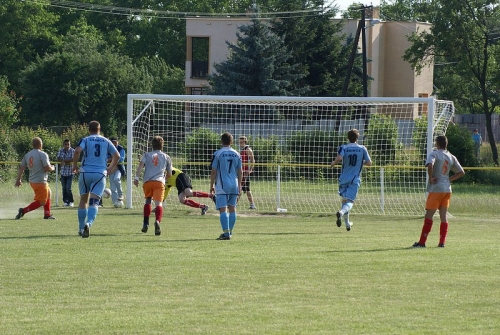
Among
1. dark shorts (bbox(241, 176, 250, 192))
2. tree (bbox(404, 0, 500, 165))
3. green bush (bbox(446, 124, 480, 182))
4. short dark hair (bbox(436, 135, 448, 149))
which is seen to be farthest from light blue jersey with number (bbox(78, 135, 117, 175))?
tree (bbox(404, 0, 500, 165))

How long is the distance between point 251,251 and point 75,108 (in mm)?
48260

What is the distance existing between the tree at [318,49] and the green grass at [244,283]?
35.9 meters

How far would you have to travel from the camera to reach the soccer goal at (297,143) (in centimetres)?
2334

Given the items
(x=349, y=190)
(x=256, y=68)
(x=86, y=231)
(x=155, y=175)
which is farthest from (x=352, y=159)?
(x=256, y=68)

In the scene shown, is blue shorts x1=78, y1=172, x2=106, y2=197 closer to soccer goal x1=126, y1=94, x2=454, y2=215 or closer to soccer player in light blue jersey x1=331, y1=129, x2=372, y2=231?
soccer player in light blue jersey x1=331, y1=129, x2=372, y2=231

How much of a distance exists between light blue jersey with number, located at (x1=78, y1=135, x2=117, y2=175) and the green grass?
45.6 inches

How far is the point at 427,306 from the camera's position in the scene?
8.65 m

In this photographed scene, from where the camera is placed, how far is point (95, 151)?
14.9 meters

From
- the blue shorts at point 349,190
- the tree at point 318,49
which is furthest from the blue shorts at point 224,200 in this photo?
the tree at point 318,49

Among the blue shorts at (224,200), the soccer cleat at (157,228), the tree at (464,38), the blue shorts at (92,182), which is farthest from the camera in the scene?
the tree at (464,38)

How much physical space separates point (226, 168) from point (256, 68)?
33723mm

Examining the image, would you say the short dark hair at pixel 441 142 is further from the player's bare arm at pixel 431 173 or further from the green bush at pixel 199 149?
the green bush at pixel 199 149

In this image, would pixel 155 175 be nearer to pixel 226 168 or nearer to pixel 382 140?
pixel 226 168

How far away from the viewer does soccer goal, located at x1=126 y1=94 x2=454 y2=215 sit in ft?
76.6
